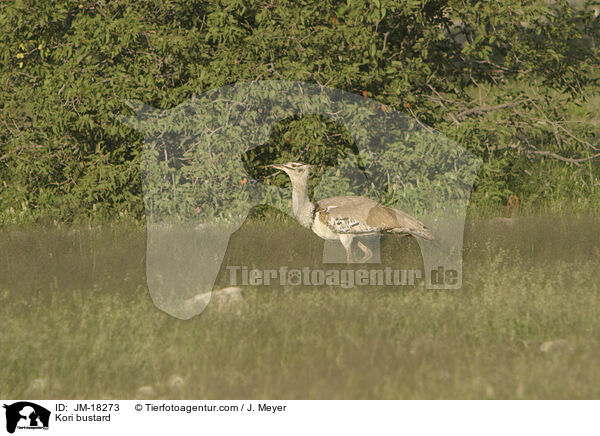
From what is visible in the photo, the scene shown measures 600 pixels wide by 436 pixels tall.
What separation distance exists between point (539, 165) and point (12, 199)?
836 centimetres

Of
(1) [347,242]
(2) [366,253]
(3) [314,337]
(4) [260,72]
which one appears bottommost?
(2) [366,253]

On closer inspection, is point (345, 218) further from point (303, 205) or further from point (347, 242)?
point (303, 205)

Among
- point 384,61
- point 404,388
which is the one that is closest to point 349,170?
point 384,61

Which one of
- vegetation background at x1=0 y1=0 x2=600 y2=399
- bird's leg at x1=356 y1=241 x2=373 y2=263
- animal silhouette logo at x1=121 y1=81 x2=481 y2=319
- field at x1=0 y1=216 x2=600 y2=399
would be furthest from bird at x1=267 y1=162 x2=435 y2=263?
animal silhouette logo at x1=121 y1=81 x2=481 y2=319

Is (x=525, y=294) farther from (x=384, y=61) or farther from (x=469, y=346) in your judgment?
(x=384, y=61)

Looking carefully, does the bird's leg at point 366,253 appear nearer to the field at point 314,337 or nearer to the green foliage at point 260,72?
the field at point 314,337

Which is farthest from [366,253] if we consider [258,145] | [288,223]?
[258,145]

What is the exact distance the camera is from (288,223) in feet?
32.9

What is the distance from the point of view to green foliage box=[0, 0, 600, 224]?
1040cm

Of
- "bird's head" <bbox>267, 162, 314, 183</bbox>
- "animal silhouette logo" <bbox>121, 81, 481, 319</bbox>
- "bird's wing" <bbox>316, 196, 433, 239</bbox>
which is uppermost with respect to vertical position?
"bird's head" <bbox>267, 162, 314, 183</bbox>

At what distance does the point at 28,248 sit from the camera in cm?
900
